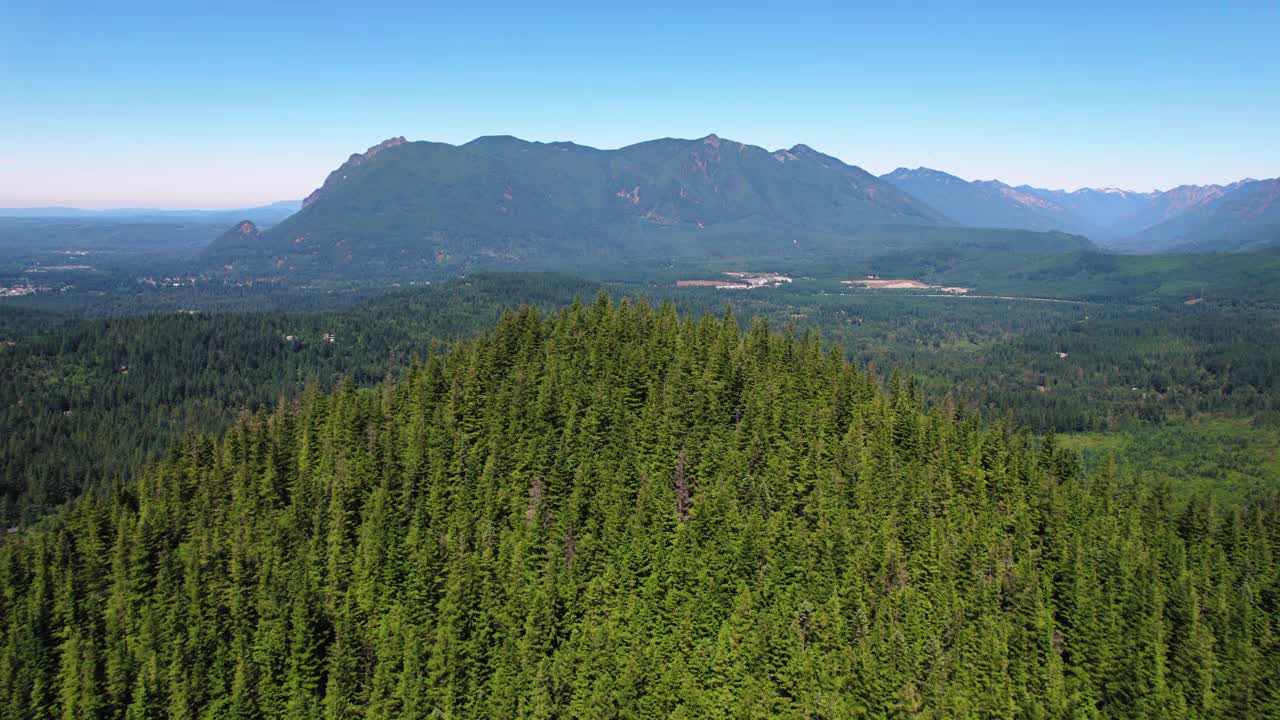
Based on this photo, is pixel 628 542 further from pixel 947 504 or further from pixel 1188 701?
pixel 1188 701

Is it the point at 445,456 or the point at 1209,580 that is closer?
the point at 1209,580

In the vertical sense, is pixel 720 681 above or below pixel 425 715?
above

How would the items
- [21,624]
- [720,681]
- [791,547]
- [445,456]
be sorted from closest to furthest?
[720,681] → [791,547] → [21,624] → [445,456]

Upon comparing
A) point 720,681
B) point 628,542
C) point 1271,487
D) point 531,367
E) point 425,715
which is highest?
point 531,367

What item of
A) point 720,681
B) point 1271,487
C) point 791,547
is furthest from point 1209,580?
point 1271,487

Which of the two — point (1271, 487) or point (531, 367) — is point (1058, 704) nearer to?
point (531, 367)

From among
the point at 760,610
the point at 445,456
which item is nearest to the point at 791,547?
the point at 760,610

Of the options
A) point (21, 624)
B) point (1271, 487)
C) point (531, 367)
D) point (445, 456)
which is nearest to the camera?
point (21, 624)
